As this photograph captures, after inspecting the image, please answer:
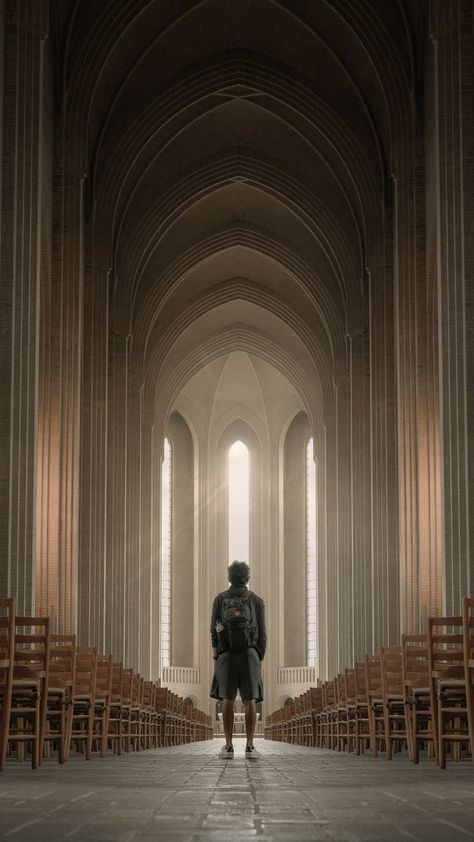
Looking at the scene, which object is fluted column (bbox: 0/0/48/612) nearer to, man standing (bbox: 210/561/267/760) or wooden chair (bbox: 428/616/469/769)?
man standing (bbox: 210/561/267/760)

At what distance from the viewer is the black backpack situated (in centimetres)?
1139

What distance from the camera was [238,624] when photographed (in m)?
11.4

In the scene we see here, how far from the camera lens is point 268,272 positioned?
1561 inches

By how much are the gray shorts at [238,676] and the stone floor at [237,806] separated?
2473mm

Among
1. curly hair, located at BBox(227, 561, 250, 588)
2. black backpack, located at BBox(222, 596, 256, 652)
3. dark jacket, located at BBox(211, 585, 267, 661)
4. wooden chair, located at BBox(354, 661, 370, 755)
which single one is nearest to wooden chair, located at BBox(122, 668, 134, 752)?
wooden chair, located at BBox(354, 661, 370, 755)

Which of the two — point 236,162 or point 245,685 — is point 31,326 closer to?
point 245,685

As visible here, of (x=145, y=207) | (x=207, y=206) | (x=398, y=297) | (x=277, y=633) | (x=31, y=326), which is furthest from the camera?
(x=277, y=633)

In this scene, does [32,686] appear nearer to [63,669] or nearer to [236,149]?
[63,669]

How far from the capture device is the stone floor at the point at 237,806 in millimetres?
4207

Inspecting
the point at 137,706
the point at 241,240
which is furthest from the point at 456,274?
the point at 241,240

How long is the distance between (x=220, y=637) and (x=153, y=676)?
29.2 metres

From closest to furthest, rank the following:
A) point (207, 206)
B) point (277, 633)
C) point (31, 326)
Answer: point (31, 326)
point (207, 206)
point (277, 633)

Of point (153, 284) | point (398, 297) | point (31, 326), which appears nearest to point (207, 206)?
point (153, 284)

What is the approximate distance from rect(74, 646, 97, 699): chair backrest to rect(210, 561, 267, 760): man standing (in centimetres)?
204
